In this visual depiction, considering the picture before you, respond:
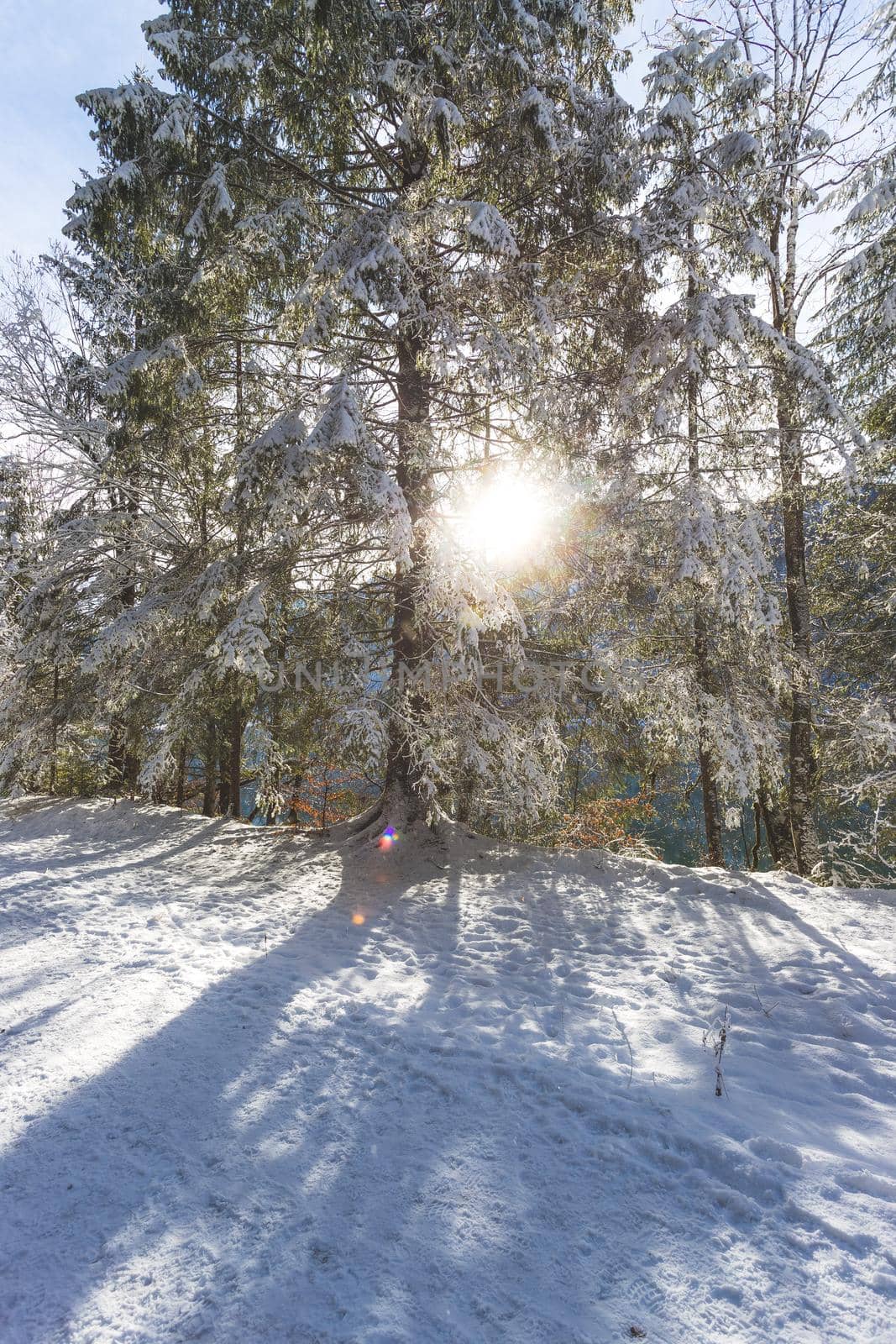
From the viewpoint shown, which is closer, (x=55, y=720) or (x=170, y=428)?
(x=170, y=428)

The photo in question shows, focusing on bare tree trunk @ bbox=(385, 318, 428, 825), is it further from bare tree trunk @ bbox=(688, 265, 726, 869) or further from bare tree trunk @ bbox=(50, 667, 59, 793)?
bare tree trunk @ bbox=(50, 667, 59, 793)

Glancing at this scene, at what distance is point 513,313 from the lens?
701 centimetres

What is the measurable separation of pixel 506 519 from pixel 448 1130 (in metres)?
5.51

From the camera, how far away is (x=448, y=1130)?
2820mm

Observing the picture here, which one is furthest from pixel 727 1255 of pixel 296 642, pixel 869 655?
pixel 869 655

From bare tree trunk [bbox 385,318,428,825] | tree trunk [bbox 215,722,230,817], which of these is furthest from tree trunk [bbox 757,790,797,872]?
tree trunk [bbox 215,722,230,817]

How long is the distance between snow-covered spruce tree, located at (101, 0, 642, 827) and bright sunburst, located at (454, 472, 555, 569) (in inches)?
16.6

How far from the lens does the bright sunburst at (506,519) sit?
638 centimetres

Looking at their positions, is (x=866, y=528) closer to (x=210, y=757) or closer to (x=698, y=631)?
(x=698, y=631)

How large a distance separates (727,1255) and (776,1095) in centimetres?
121

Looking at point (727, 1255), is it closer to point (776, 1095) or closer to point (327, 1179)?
point (776, 1095)

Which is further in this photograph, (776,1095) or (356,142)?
(356,142)

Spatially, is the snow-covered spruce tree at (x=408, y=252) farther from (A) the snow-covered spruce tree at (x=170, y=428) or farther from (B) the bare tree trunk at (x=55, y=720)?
(B) the bare tree trunk at (x=55, y=720)

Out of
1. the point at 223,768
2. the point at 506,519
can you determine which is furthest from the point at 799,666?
the point at 223,768
